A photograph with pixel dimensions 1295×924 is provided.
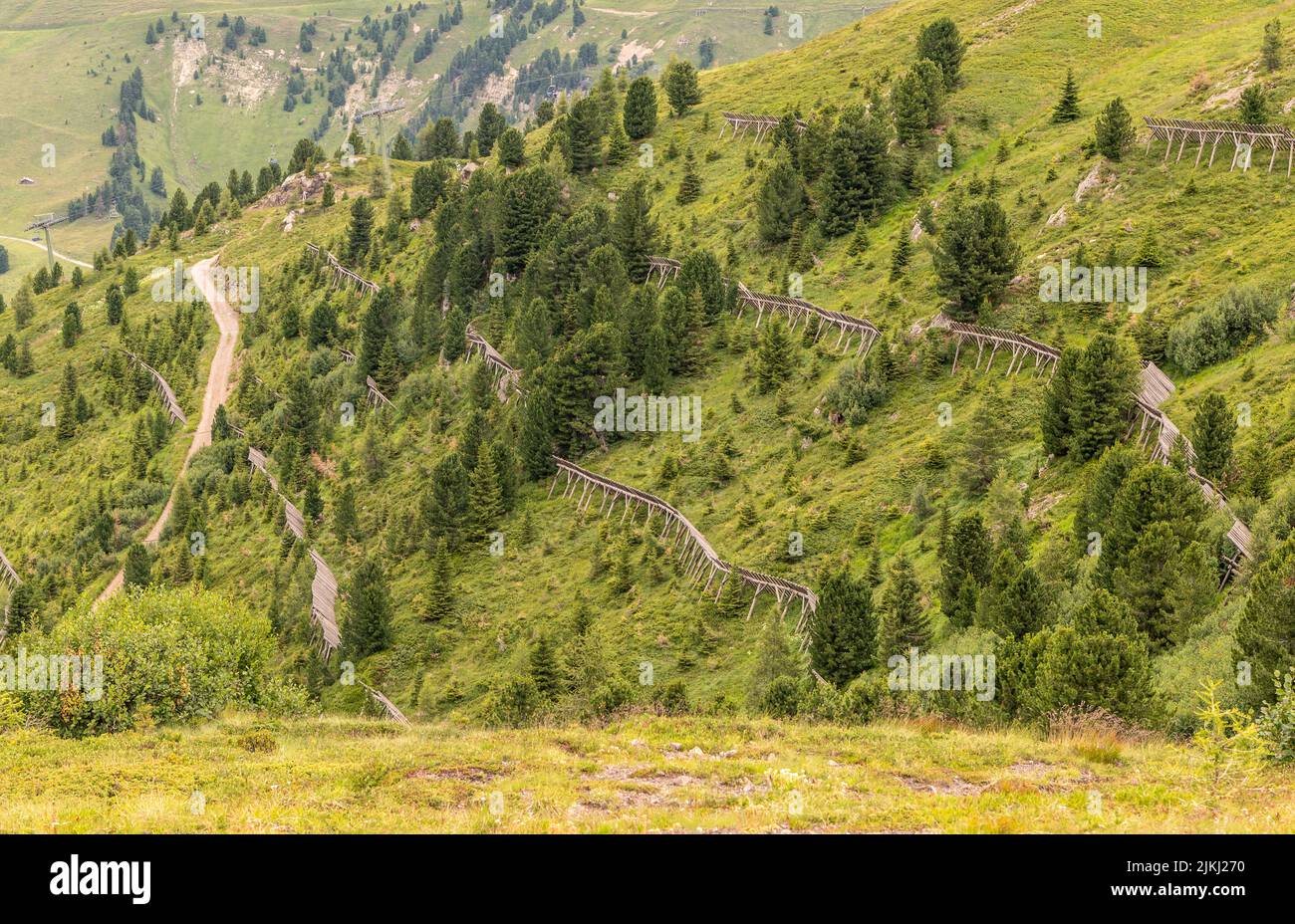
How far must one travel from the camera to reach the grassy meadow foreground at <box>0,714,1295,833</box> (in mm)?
23922

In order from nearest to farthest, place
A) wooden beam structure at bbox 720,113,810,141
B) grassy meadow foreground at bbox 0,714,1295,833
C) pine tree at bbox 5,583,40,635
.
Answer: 1. grassy meadow foreground at bbox 0,714,1295,833
2. pine tree at bbox 5,583,40,635
3. wooden beam structure at bbox 720,113,810,141

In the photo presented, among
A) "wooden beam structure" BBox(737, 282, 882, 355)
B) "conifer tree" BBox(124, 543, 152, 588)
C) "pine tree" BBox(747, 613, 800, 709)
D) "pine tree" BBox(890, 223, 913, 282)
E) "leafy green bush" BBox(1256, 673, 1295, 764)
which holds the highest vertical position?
"pine tree" BBox(890, 223, 913, 282)

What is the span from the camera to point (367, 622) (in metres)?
87.9

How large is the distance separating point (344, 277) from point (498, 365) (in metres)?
53.8

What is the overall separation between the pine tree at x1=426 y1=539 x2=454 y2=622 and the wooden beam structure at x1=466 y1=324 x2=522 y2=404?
2507 cm

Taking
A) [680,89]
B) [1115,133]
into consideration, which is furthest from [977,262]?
[680,89]

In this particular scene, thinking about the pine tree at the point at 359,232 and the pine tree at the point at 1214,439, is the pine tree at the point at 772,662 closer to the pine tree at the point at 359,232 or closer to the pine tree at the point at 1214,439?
the pine tree at the point at 1214,439

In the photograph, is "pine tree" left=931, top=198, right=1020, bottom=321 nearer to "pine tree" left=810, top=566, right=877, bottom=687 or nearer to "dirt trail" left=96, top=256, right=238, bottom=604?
"pine tree" left=810, top=566, right=877, bottom=687

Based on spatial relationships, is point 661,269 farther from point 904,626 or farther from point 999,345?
point 904,626

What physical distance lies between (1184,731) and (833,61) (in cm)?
14137

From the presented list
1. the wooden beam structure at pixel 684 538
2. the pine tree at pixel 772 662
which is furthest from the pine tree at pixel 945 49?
the pine tree at pixel 772 662

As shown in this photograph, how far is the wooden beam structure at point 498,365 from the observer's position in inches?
4555

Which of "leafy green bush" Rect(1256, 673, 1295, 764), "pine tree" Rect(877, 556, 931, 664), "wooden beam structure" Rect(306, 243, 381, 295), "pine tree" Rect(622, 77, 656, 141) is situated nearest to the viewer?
"leafy green bush" Rect(1256, 673, 1295, 764)

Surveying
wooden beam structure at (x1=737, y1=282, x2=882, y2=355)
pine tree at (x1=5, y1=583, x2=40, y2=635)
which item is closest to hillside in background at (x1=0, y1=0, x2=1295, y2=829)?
wooden beam structure at (x1=737, y1=282, x2=882, y2=355)
